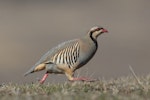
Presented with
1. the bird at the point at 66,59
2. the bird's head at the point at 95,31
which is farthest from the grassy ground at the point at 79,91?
the bird's head at the point at 95,31

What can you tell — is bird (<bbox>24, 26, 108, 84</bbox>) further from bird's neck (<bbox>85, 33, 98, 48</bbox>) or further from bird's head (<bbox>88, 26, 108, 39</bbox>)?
bird's head (<bbox>88, 26, 108, 39</bbox>)

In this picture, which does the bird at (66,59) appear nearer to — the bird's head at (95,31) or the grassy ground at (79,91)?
the bird's head at (95,31)

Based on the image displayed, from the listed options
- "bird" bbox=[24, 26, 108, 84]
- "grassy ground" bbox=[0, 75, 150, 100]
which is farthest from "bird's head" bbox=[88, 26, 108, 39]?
"grassy ground" bbox=[0, 75, 150, 100]

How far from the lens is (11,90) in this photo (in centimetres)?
854

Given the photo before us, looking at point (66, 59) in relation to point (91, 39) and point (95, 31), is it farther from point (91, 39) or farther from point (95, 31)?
point (95, 31)

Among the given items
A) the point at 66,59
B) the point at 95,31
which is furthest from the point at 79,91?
the point at 95,31

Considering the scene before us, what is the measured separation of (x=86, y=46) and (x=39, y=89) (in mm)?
2359

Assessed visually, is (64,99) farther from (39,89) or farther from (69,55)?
(69,55)

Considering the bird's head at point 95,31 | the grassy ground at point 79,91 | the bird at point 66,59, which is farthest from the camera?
the bird's head at point 95,31

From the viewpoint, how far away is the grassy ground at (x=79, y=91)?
7348mm

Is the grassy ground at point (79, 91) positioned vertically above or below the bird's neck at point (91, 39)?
below

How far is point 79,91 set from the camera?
8.31 m

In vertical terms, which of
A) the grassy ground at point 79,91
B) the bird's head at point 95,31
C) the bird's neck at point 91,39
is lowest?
the grassy ground at point 79,91

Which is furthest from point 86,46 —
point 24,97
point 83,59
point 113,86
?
point 24,97
